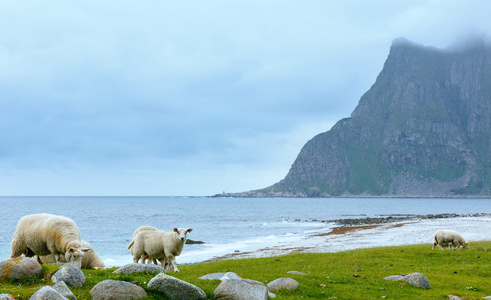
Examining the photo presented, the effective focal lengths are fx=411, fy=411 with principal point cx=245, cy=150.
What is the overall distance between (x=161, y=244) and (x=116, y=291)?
41.3 ft

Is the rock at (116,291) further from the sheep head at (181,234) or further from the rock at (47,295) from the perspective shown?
the sheep head at (181,234)

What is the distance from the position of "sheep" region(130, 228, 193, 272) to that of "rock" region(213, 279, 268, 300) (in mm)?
9995

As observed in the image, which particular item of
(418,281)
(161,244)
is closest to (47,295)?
(161,244)

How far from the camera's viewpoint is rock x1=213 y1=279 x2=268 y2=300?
1430cm

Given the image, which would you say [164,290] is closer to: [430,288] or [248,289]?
[248,289]

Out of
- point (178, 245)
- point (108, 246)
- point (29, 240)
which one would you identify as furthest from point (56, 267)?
point (108, 246)

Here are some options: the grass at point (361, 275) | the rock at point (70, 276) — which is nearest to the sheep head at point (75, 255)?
the grass at point (361, 275)

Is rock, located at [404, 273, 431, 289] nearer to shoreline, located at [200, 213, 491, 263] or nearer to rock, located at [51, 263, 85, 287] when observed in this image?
rock, located at [51, 263, 85, 287]

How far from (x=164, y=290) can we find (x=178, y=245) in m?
11.2

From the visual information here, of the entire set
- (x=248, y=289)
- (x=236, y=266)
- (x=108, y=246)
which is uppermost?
(x=248, y=289)

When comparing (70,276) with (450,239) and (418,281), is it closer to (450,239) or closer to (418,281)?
(418,281)

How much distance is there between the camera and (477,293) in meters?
18.3

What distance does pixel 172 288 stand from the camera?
45.5ft

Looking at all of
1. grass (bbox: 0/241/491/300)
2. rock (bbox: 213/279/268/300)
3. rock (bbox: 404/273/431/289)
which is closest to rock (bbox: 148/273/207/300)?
grass (bbox: 0/241/491/300)
